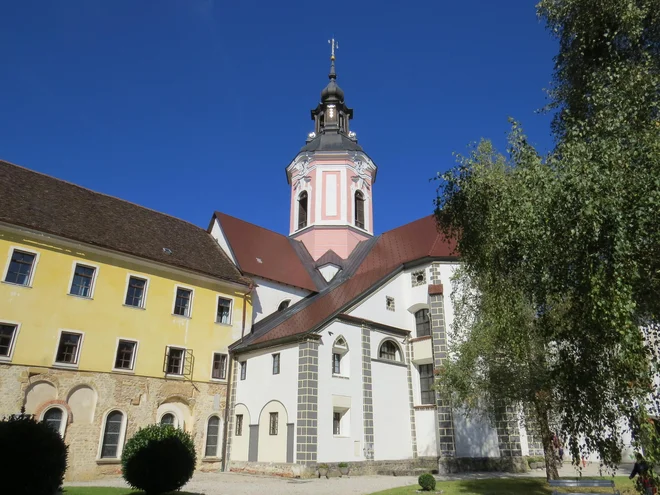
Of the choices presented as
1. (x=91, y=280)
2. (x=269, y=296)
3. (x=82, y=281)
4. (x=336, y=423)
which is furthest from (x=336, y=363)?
(x=82, y=281)

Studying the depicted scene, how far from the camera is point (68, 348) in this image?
1828 centimetres

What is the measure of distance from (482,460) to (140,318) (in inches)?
607

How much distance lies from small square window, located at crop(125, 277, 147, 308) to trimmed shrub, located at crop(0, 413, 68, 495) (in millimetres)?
12101

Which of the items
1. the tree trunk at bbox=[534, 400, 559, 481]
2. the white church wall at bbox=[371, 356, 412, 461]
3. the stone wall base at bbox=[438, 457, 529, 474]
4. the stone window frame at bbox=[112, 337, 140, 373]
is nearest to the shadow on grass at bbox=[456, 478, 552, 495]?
the tree trunk at bbox=[534, 400, 559, 481]

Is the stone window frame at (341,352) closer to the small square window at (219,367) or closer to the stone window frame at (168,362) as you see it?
the small square window at (219,367)

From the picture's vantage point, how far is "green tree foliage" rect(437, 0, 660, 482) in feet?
23.6

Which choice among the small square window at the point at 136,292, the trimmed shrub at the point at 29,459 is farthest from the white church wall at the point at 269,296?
the trimmed shrub at the point at 29,459

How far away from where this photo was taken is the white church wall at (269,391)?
1903 centimetres

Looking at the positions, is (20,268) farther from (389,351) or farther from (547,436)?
(547,436)

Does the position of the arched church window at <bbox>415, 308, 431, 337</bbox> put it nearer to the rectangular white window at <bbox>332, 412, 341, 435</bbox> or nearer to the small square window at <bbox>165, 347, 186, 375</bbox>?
the rectangular white window at <bbox>332, 412, 341, 435</bbox>

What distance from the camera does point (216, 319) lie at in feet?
75.2

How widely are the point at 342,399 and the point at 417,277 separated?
26.2 feet

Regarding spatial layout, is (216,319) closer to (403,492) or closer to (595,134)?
(403,492)

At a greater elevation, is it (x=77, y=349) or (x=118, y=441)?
→ (x=77, y=349)
